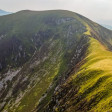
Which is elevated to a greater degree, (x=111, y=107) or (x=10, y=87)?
(x=111, y=107)

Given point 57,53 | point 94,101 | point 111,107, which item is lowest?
point 57,53

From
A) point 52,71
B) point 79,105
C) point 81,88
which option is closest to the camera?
point 79,105

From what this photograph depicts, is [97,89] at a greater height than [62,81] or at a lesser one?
greater

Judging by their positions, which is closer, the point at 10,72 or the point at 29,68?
the point at 29,68

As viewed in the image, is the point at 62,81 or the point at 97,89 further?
the point at 62,81

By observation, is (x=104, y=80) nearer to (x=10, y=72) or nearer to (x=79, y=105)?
(x=79, y=105)

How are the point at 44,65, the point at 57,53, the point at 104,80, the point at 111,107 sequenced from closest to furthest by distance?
the point at 111,107 < the point at 104,80 < the point at 44,65 < the point at 57,53

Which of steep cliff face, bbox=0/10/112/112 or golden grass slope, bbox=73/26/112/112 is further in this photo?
steep cliff face, bbox=0/10/112/112

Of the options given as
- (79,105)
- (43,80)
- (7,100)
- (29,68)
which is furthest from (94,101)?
(29,68)

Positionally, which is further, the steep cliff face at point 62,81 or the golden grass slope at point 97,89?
the steep cliff face at point 62,81

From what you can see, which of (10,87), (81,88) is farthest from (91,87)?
(10,87)
